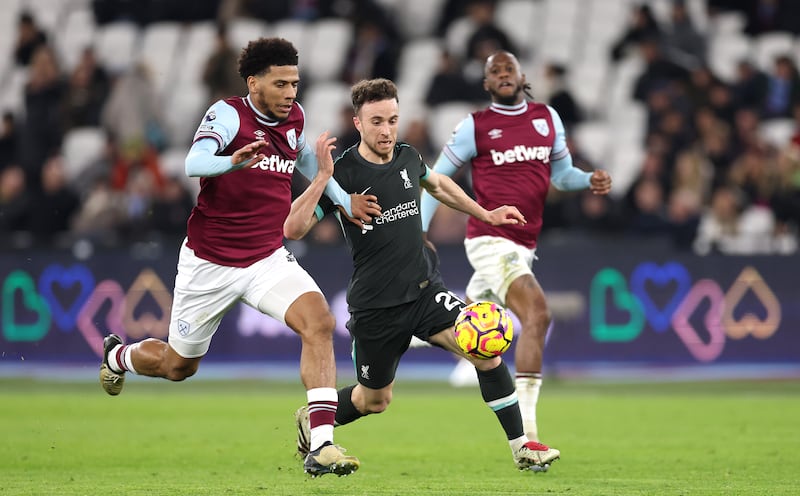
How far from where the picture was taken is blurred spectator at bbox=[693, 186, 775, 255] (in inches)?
684

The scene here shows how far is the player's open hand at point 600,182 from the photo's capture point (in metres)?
10.6

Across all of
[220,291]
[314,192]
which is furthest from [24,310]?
[314,192]

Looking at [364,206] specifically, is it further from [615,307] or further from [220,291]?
[615,307]

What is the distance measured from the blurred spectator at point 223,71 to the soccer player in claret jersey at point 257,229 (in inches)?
460

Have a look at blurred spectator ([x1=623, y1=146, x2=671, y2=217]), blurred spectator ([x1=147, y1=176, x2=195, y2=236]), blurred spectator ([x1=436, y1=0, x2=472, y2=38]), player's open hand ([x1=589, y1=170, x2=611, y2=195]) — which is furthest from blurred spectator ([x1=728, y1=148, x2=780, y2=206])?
player's open hand ([x1=589, y1=170, x2=611, y2=195])

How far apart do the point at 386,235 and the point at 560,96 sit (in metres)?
10.6

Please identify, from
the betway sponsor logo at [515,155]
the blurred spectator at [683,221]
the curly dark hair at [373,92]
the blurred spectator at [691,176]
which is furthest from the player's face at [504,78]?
the blurred spectator at [691,176]

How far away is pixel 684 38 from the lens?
68.9 feet

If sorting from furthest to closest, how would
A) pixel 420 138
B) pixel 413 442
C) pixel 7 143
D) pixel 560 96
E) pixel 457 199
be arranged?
pixel 7 143 < pixel 560 96 < pixel 420 138 < pixel 413 442 < pixel 457 199

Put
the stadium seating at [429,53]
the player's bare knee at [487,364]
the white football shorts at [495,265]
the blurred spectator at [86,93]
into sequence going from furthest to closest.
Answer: the blurred spectator at [86,93], the stadium seating at [429,53], the white football shorts at [495,265], the player's bare knee at [487,364]

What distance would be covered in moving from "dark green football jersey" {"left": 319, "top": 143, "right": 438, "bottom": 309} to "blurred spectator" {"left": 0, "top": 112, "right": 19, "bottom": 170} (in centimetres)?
1391

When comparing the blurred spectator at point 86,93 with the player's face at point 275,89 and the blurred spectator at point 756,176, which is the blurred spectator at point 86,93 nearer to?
the blurred spectator at point 756,176

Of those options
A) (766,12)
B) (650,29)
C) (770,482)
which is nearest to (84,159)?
(650,29)

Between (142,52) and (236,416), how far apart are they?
12162 mm
